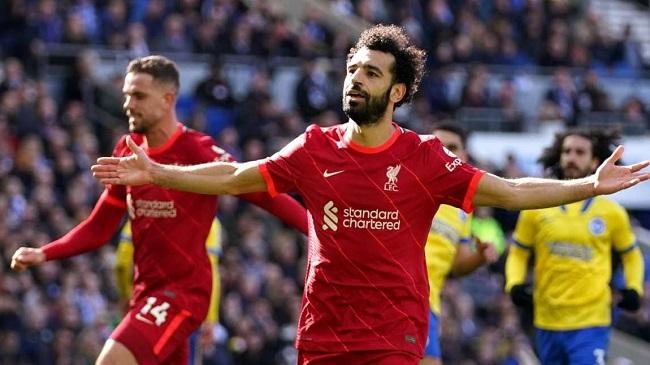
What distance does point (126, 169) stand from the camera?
8750mm

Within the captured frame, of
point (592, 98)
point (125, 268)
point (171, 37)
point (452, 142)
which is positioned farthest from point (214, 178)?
point (592, 98)

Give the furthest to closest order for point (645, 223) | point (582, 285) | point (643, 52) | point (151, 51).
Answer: point (643, 52), point (645, 223), point (151, 51), point (582, 285)

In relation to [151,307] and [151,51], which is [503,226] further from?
[151,307]

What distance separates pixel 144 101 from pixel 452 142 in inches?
98.9

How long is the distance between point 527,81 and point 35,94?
10.5 metres

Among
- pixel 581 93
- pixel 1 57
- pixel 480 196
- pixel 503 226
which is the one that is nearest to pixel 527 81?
pixel 581 93

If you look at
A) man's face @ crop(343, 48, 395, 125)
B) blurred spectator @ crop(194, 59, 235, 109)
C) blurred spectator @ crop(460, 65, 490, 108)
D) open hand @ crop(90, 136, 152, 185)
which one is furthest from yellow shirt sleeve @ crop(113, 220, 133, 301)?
blurred spectator @ crop(460, 65, 490, 108)

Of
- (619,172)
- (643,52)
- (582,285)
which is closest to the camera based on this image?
(619,172)

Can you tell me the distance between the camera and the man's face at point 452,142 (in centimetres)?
1235

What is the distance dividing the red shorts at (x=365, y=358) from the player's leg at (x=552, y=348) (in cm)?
378

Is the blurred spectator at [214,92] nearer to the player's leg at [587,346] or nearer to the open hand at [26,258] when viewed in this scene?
the player's leg at [587,346]

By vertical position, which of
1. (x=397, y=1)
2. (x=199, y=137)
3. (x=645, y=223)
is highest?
(x=397, y=1)

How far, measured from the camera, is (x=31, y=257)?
1064 cm

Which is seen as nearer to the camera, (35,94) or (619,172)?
(619,172)
